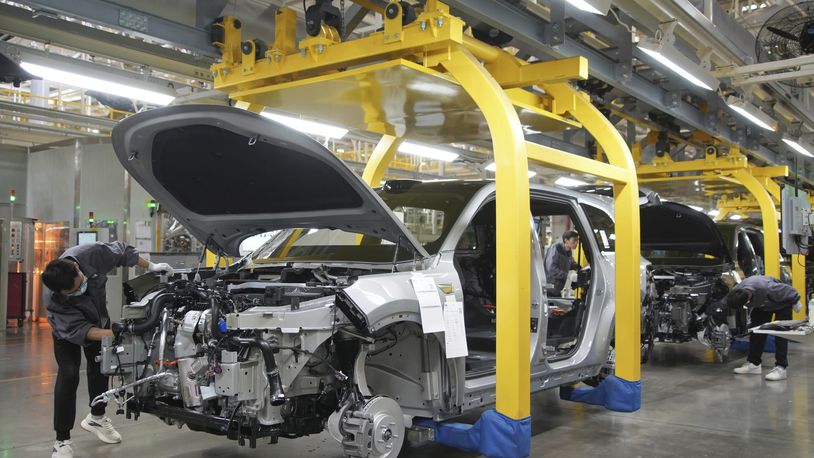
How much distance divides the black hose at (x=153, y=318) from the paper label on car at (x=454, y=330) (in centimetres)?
150

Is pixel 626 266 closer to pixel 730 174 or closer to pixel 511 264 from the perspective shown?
pixel 511 264

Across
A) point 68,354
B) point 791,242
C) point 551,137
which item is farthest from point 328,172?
point 551,137

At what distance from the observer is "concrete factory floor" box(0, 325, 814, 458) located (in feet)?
15.7

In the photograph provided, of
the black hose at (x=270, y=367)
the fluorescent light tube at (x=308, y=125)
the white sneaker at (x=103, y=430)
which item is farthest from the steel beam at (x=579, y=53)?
the white sneaker at (x=103, y=430)

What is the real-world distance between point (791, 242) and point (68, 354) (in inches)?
300

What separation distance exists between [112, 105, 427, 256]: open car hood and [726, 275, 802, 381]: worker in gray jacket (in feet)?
16.8

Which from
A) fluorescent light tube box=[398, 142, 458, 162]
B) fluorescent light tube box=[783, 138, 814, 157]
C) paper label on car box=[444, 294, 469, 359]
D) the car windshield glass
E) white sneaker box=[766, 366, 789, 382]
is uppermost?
fluorescent light tube box=[783, 138, 814, 157]

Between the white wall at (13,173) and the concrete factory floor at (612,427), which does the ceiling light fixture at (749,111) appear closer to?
the concrete factory floor at (612,427)

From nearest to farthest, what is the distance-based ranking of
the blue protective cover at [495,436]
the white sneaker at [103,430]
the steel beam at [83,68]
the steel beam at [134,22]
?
the blue protective cover at [495,436] → the steel beam at [134,22] → the white sneaker at [103,430] → the steel beam at [83,68]

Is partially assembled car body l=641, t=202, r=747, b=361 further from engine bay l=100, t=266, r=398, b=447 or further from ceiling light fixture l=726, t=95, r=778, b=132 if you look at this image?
engine bay l=100, t=266, r=398, b=447

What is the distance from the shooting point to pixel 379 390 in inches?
161

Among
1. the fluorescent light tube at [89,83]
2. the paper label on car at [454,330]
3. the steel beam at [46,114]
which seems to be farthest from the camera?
the steel beam at [46,114]

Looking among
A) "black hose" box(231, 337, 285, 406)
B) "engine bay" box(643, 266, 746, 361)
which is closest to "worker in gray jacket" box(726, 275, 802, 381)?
"engine bay" box(643, 266, 746, 361)

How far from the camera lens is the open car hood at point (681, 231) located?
8711 mm
